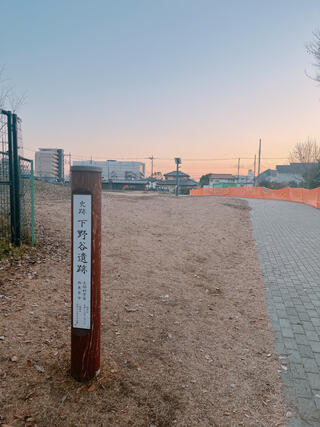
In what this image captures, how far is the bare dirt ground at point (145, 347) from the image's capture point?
2500 millimetres

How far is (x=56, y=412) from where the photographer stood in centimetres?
241

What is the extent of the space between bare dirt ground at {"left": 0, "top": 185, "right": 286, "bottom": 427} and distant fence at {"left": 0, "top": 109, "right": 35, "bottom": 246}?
522 millimetres

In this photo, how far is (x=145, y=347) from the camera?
3463 mm

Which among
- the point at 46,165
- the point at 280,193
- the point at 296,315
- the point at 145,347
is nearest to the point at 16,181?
the point at 145,347

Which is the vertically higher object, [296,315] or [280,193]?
[280,193]

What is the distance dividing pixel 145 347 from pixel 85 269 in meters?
1.41

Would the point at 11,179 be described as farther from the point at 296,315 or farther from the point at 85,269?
the point at 296,315

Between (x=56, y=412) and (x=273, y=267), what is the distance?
5.76 meters

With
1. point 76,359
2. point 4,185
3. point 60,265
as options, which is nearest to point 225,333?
point 76,359

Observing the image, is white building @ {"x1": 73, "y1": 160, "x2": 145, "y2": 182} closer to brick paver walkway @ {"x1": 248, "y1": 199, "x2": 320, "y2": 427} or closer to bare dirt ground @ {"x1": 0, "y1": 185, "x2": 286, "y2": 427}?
brick paver walkway @ {"x1": 248, "y1": 199, "x2": 320, "y2": 427}

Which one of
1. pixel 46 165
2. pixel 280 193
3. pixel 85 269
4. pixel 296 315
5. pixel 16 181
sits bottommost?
pixel 296 315

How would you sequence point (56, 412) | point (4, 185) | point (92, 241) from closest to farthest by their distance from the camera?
point (56, 412) < point (92, 241) < point (4, 185)

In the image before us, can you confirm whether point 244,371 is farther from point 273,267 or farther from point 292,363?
point 273,267

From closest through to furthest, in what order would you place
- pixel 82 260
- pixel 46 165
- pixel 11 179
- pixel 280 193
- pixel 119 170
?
pixel 82 260
pixel 11 179
pixel 280 193
pixel 46 165
pixel 119 170
